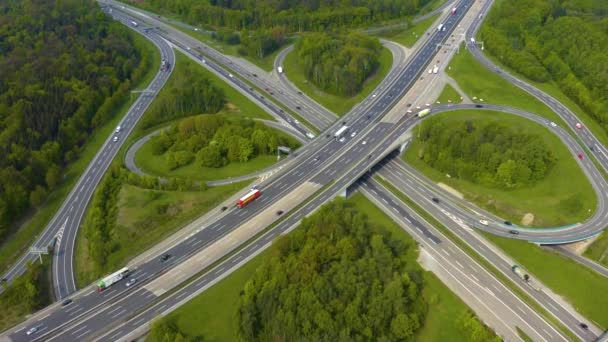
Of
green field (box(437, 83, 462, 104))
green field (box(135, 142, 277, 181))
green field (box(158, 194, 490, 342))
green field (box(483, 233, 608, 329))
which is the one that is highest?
green field (box(437, 83, 462, 104))

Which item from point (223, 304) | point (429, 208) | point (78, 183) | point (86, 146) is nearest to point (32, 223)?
point (78, 183)

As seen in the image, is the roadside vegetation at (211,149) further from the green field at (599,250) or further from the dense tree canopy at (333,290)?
the green field at (599,250)

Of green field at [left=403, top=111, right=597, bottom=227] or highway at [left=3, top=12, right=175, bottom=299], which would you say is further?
green field at [left=403, top=111, right=597, bottom=227]

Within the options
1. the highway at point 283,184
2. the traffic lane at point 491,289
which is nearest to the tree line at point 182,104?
the highway at point 283,184

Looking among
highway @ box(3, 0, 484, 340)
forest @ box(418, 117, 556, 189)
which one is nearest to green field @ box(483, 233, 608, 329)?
forest @ box(418, 117, 556, 189)

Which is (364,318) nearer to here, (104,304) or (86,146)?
(104,304)

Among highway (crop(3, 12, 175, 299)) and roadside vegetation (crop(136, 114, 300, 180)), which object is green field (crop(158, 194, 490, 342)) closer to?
highway (crop(3, 12, 175, 299))
